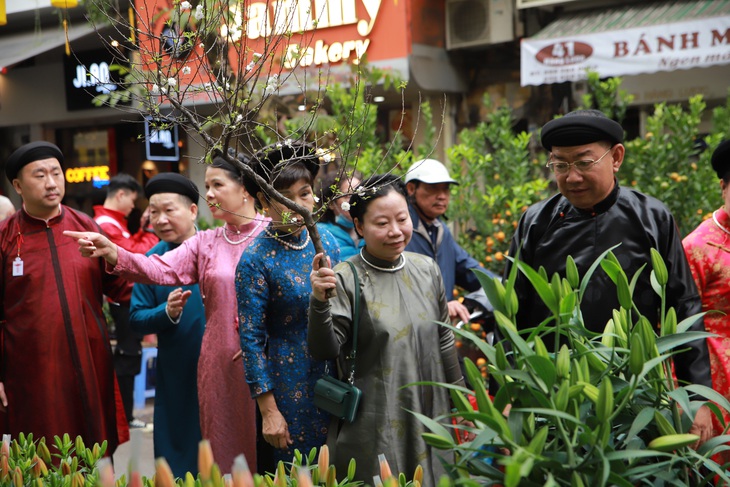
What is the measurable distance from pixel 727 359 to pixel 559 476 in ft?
6.55

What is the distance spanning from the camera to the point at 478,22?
36.9 ft

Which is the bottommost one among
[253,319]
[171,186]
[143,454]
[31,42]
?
[143,454]

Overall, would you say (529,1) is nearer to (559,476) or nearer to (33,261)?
(33,261)

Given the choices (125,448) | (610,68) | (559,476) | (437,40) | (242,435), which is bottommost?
(125,448)

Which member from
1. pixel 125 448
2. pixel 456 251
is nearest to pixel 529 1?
pixel 456 251

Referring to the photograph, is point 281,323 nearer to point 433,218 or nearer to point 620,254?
point 620,254

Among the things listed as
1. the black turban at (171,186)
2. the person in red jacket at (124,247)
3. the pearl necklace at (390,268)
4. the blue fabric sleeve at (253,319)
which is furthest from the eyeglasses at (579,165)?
the person in red jacket at (124,247)

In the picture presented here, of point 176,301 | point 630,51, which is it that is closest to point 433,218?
point 176,301

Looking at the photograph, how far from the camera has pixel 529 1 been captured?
10.3 m

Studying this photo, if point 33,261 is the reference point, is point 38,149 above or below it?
above

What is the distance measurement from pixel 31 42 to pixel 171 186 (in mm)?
9246

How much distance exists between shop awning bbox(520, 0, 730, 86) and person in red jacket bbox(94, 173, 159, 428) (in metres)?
4.90

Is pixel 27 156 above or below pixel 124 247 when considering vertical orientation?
above

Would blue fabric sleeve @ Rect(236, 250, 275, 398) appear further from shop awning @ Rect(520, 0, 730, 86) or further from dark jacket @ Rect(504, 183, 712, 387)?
shop awning @ Rect(520, 0, 730, 86)
